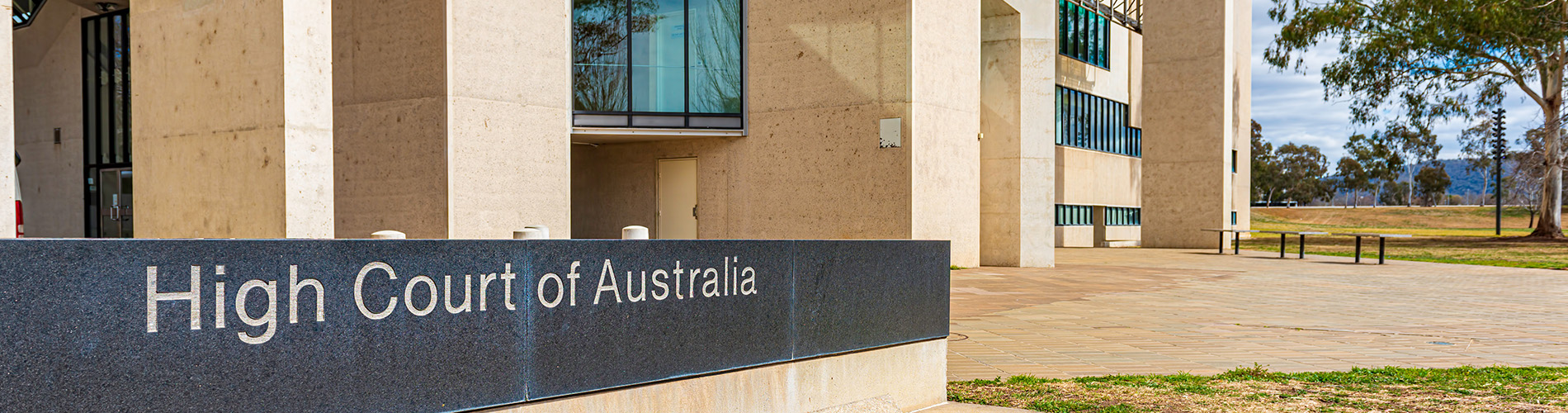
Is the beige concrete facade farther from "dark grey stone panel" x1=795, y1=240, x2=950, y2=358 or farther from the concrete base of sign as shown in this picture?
"dark grey stone panel" x1=795, y1=240, x2=950, y2=358

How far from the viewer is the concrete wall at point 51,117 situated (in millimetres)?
16188

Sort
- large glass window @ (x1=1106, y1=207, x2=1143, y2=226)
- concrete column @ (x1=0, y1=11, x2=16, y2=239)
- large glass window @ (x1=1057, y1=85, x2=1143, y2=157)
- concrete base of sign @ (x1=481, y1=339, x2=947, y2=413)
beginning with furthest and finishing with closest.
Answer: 1. large glass window @ (x1=1106, y1=207, x2=1143, y2=226)
2. large glass window @ (x1=1057, y1=85, x2=1143, y2=157)
3. concrete column @ (x1=0, y1=11, x2=16, y2=239)
4. concrete base of sign @ (x1=481, y1=339, x2=947, y2=413)

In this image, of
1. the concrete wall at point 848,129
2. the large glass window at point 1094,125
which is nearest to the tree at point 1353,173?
the large glass window at point 1094,125

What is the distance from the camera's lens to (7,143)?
696cm

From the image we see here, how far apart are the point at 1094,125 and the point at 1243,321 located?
32.2 metres

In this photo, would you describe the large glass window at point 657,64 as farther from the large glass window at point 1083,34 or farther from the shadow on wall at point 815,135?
the large glass window at point 1083,34

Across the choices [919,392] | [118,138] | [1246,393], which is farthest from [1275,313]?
[118,138]

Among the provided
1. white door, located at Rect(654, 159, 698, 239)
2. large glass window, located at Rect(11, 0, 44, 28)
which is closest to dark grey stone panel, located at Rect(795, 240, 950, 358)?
white door, located at Rect(654, 159, 698, 239)

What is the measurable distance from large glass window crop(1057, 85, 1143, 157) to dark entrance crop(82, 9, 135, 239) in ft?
99.4

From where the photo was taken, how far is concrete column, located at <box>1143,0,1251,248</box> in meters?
34.2

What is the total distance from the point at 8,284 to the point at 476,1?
9.89 meters

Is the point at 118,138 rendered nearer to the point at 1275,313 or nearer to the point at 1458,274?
the point at 1275,313

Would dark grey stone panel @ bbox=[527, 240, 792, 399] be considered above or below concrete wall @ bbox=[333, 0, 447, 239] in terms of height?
below

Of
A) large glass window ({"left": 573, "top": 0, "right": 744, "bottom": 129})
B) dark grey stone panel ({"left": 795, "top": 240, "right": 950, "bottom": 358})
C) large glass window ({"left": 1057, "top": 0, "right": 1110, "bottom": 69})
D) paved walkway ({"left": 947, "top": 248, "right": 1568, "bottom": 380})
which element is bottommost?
paved walkway ({"left": 947, "top": 248, "right": 1568, "bottom": 380})
